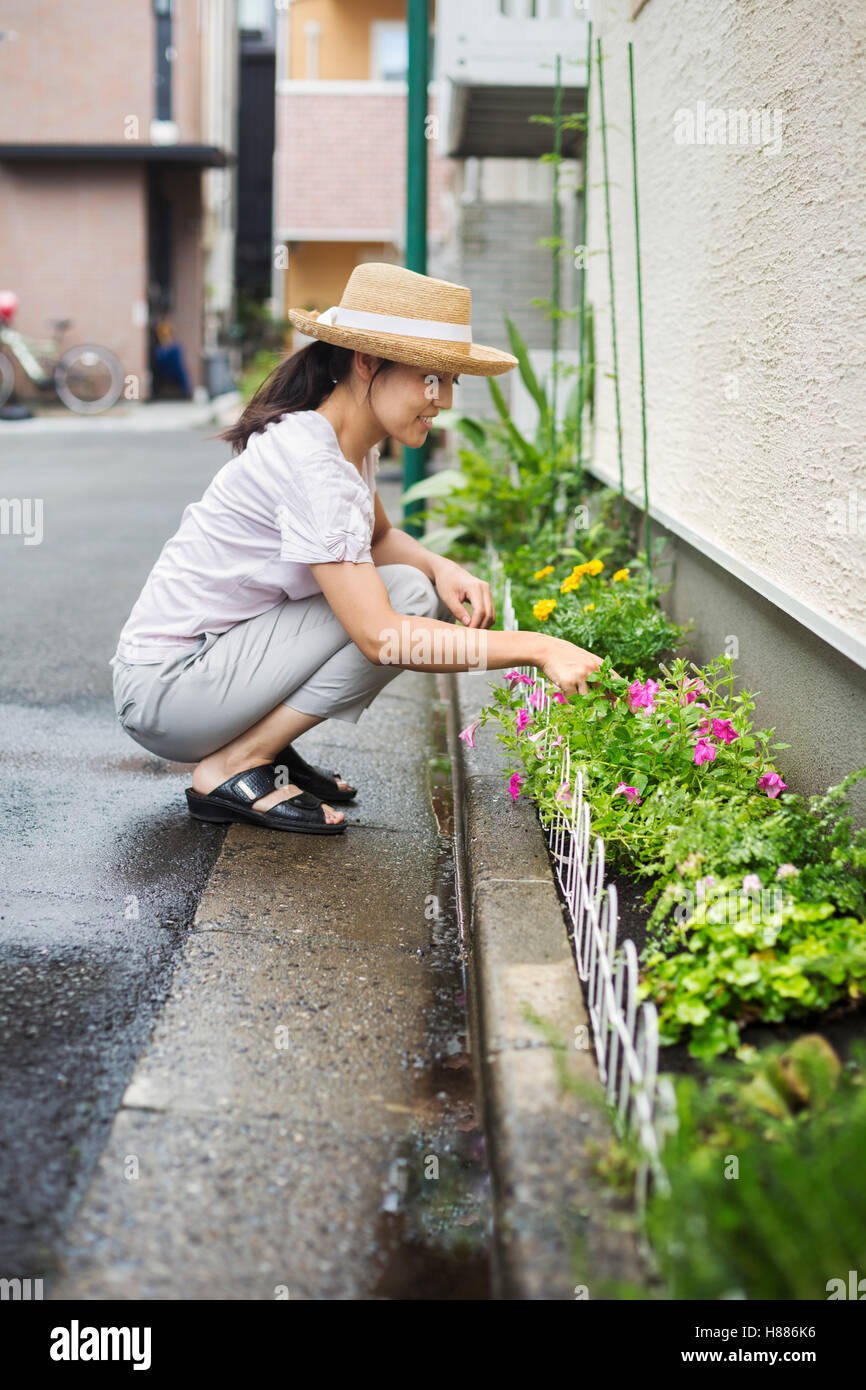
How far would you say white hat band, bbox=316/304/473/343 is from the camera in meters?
2.94

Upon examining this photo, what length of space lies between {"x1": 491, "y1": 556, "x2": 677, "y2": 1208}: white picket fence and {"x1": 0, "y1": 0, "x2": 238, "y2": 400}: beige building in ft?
51.9

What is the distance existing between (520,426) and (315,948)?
5.77 metres

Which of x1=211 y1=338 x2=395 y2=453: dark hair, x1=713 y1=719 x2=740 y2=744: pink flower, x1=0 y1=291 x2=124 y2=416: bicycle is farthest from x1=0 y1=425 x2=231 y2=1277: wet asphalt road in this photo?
x1=0 y1=291 x2=124 y2=416: bicycle

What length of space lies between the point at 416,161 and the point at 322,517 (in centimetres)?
512

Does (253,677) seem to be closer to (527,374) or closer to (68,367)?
(527,374)

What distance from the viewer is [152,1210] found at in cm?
188

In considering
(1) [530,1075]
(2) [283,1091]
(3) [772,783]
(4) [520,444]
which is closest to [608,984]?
(1) [530,1075]

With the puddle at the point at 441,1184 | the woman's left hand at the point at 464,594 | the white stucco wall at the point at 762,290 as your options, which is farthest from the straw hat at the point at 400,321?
the puddle at the point at 441,1184

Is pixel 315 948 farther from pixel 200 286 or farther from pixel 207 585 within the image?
pixel 200 286

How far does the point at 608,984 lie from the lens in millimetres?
2076

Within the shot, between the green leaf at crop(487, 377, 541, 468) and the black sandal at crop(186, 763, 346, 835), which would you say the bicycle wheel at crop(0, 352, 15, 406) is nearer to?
the green leaf at crop(487, 377, 541, 468)

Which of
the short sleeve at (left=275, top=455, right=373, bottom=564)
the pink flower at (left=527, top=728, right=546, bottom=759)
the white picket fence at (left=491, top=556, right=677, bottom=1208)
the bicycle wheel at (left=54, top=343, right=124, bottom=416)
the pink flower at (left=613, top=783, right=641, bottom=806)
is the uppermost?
the bicycle wheel at (left=54, top=343, right=124, bottom=416)
